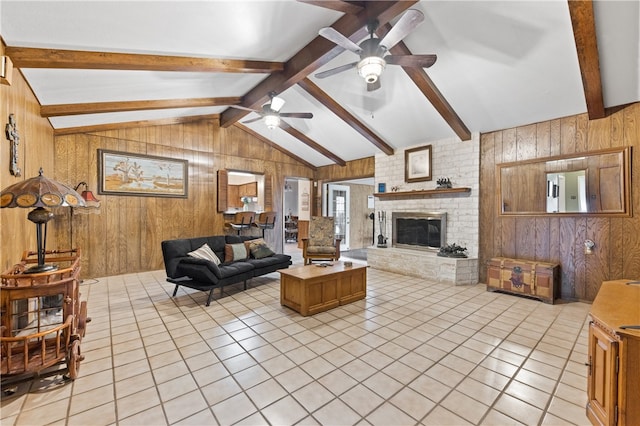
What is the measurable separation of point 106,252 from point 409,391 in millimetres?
5676

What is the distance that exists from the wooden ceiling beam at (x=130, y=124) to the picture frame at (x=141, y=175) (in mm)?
406

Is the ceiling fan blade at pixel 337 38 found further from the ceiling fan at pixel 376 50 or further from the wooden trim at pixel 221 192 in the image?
the wooden trim at pixel 221 192

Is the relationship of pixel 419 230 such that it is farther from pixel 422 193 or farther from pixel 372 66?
pixel 372 66

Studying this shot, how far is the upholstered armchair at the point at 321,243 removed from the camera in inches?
219

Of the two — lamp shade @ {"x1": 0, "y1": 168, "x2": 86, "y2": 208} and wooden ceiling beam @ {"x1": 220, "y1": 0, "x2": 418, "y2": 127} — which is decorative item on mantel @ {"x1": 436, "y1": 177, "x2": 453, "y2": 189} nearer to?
wooden ceiling beam @ {"x1": 220, "y1": 0, "x2": 418, "y2": 127}

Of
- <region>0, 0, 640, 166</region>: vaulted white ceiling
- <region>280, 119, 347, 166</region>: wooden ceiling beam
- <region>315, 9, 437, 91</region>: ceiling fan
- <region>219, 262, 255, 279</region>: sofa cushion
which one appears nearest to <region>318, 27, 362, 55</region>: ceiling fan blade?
<region>315, 9, 437, 91</region>: ceiling fan

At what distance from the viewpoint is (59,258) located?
316cm

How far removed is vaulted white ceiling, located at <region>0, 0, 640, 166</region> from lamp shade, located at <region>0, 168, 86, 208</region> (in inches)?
50.6

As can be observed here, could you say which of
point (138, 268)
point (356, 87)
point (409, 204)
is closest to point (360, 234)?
point (409, 204)

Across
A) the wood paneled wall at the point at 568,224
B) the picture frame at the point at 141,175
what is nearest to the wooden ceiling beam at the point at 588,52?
the wood paneled wall at the point at 568,224

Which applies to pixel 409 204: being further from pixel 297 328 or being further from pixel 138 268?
pixel 138 268

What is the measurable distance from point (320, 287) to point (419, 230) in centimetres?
329

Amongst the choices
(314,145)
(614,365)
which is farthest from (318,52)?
(614,365)

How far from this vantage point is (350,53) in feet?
12.3
